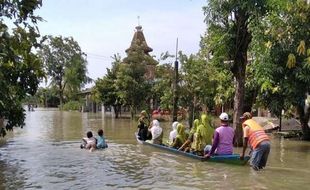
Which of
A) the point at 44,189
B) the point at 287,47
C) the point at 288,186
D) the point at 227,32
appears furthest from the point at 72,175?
the point at 287,47

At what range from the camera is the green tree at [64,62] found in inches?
3895

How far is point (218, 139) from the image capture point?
15.2m

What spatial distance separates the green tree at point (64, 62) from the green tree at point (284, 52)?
257 feet

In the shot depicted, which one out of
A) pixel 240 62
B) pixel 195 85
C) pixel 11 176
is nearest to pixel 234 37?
pixel 240 62

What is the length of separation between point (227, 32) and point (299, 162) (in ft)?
22.6

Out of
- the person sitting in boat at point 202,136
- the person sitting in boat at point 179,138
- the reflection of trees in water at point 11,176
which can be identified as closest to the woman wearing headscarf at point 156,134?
the person sitting in boat at point 179,138

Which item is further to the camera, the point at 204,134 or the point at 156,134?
the point at 156,134

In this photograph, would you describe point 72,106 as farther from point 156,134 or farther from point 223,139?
point 223,139

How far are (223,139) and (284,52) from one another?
27.7 feet

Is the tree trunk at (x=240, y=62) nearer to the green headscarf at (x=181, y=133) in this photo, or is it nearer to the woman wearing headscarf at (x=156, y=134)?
the woman wearing headscarf at (x=156, y=134)

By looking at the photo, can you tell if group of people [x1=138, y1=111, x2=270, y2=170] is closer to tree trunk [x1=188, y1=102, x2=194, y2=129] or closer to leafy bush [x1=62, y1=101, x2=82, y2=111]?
tree trunk [x1=188, y1=102, x2=194, y2=129]

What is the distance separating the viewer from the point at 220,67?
2397 centimetres

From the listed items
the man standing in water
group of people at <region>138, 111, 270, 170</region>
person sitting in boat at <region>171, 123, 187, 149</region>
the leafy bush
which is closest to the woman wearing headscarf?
group of people at <region>138, 111, 270, 170</region>

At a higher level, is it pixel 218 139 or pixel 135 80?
pixel 135 80
